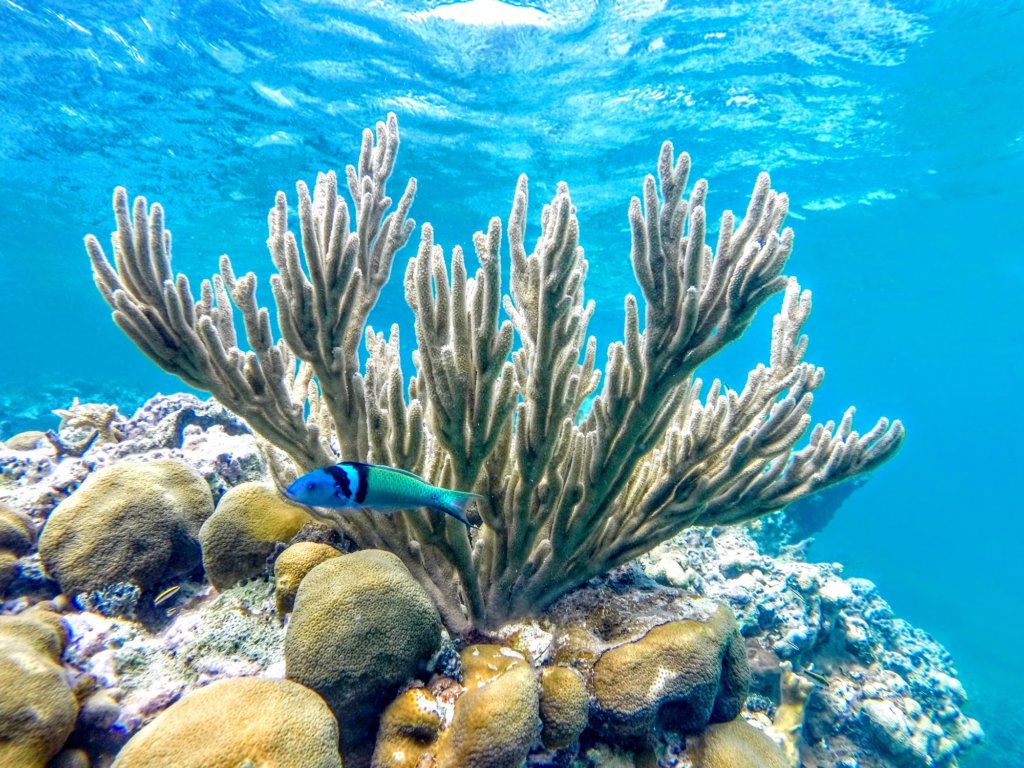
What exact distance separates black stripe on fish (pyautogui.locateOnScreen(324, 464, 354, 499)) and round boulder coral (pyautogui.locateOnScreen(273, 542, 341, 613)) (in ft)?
3.48

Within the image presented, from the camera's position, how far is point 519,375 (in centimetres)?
316

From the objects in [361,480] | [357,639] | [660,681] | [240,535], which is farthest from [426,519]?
[660,681]

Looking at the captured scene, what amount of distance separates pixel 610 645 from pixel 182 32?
58.0 feet

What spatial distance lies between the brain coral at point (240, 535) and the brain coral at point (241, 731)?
92cm

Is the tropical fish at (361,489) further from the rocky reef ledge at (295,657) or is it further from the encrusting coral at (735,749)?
the encrusting coral at (735,749)

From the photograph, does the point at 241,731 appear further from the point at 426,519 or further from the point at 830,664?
the point at 830,664

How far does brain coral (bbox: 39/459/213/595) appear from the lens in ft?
9.75

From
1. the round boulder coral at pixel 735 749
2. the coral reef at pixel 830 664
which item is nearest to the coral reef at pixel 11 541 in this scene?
the round boulder coral at pixel 735 749

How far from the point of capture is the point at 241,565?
9.80 feet

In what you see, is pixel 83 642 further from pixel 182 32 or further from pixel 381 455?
pixel 182 32

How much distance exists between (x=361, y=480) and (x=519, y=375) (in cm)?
140

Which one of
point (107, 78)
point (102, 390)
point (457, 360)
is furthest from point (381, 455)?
point (102, 390)

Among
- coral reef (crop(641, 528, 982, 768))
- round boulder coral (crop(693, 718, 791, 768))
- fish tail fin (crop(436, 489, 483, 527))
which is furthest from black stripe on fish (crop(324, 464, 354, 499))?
coral reef (crop(641, 528, 982, 768))

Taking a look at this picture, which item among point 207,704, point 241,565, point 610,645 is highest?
point 610,645
